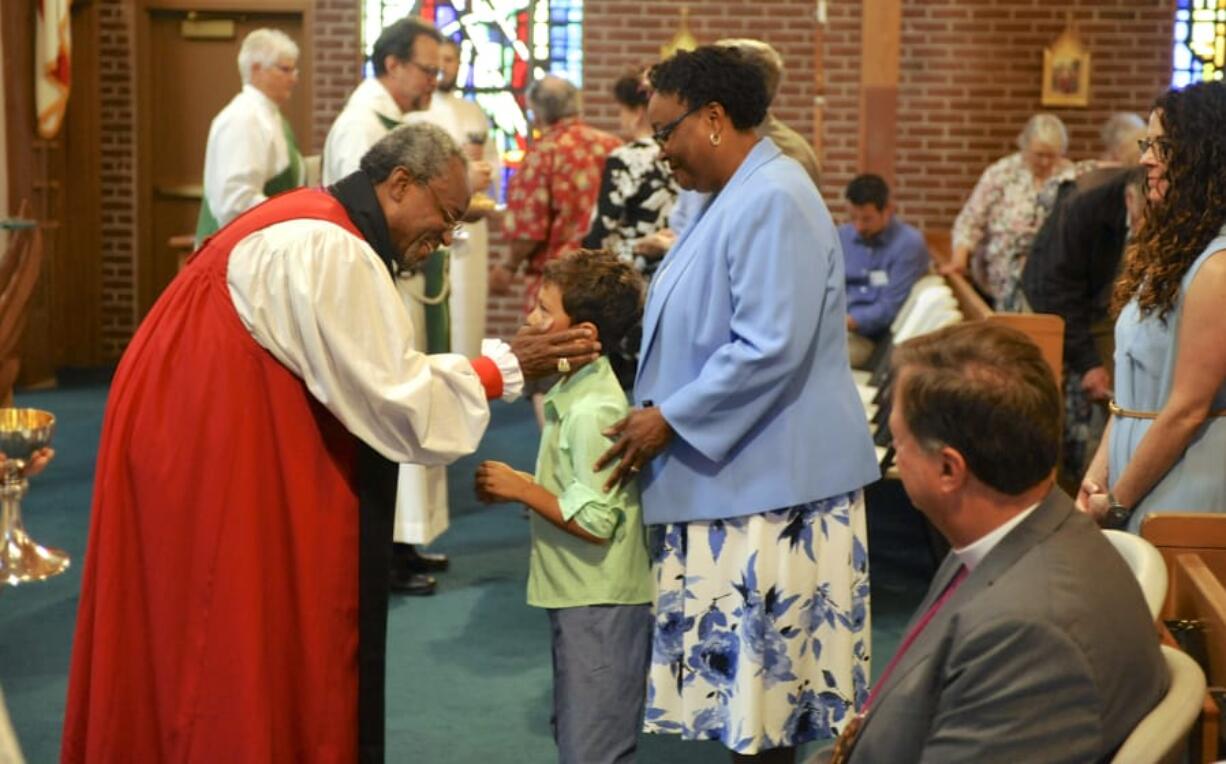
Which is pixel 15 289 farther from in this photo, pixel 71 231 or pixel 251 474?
pixel 71 231

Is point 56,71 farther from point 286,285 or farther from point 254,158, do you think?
point 286,285

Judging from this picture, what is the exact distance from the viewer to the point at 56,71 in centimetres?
922

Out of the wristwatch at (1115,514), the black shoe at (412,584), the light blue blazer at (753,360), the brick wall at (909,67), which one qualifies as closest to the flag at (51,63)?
the brick wall at (909,67)

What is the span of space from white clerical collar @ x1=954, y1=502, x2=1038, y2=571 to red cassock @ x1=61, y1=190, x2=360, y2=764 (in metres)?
1.37

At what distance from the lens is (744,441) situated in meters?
3.15

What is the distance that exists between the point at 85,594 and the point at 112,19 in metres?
8.74

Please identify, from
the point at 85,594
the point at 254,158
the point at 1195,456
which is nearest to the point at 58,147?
the point at 254,158

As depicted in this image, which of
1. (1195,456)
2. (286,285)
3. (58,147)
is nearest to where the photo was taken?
(286,285)

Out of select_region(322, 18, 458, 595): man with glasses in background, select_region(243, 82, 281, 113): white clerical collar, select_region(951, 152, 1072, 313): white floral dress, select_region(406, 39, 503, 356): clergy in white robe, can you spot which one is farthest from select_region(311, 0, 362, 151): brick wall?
select_region(322, 18, 458, 595): man with glasses in background

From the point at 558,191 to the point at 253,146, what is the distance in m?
1.23

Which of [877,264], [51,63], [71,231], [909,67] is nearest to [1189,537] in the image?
[877,264]

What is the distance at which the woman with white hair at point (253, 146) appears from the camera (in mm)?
5887

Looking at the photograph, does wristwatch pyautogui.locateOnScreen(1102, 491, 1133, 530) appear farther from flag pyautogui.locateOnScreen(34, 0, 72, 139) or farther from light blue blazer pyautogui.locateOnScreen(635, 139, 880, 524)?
flag pyautogui.locateOnScreen(34, 0, 72, 139)

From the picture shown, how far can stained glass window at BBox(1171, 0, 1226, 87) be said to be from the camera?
11070 millimetres
